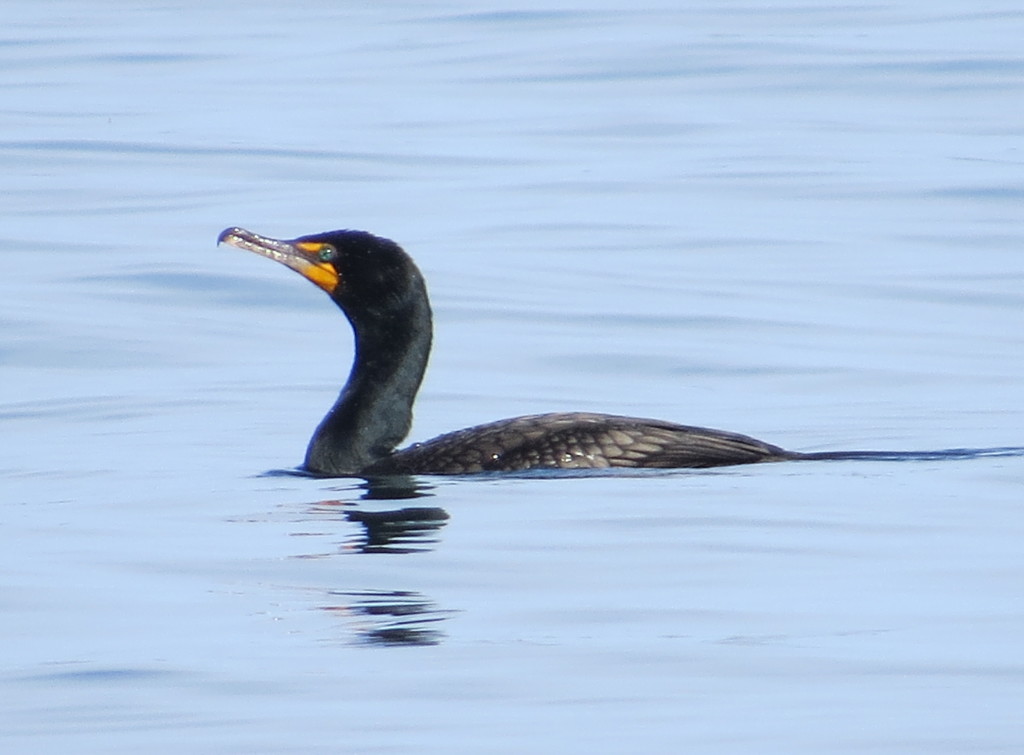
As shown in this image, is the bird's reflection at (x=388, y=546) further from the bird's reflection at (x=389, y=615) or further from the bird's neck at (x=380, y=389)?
the bird's neck at (x=380, y=389)

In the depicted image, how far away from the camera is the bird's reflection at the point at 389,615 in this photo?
7535 millimetres

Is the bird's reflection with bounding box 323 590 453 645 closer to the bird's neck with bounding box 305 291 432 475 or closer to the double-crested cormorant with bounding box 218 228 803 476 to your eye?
the double-crested cormorant with bounding box 218 228 803 476

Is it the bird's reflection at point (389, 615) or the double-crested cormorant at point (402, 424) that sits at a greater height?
the double-crested cormorant at point (402, 424)

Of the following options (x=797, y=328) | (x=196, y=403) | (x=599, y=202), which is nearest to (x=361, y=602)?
(x=196, y=403)

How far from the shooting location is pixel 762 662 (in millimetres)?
7105

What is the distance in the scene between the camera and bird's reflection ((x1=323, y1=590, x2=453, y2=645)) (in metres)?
7.54

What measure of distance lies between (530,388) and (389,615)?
615 cm

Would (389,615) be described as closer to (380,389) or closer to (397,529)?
(397,529)

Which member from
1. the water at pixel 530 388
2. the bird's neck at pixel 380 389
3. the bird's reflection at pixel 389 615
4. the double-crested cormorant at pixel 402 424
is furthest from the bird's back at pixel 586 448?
the bird's reflection at pixel 389 615

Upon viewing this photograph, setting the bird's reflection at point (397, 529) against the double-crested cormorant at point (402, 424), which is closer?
the bird's reflection at point (397, 529)

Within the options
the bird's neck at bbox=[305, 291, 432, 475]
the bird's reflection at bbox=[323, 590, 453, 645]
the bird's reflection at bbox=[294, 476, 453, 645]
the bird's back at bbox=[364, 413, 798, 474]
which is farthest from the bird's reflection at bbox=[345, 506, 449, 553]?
the bird's neck at bbox=[305, 291, 432, 475]

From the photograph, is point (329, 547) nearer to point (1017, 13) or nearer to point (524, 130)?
point (524, 130)

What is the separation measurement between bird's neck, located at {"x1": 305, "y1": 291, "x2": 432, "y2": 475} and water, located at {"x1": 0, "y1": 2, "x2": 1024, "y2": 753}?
1.37ft

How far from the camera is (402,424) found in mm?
11211
